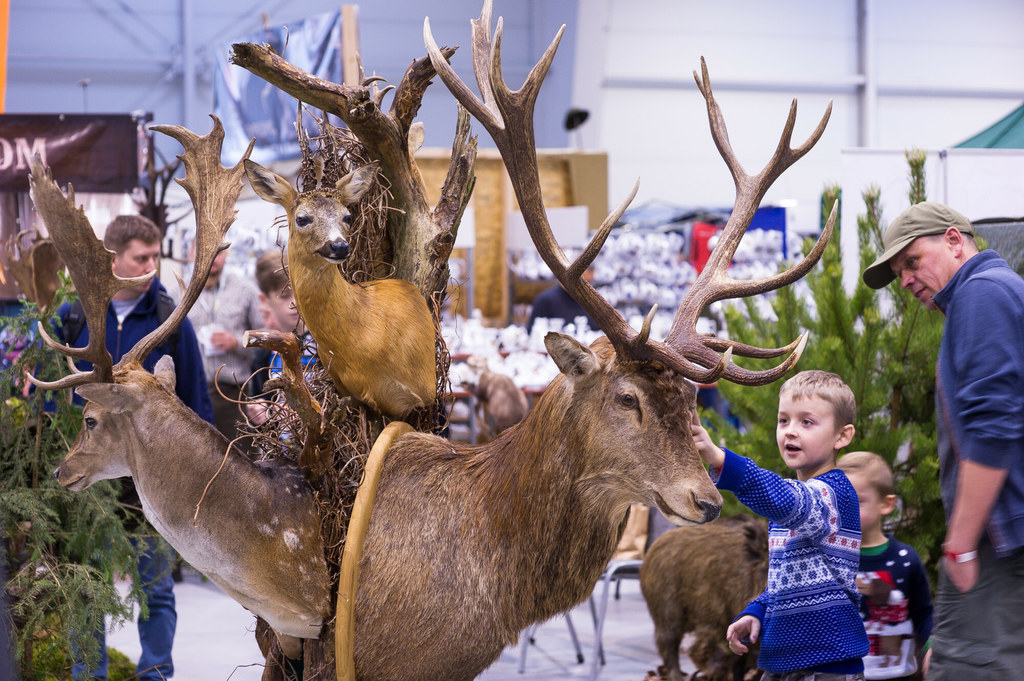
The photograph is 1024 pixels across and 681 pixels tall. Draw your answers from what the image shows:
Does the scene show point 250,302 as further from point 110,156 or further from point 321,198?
point 321,198

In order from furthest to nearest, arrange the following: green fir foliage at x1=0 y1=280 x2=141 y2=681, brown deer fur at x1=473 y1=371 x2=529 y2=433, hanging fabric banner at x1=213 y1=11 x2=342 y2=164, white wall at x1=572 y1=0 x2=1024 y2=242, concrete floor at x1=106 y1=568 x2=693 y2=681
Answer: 1. white wall at x1=572 y1=0 x2=1024 y2=242
2. hanging fabric banner at x1=213 y1=11 x2=342 y2=164
3. brown deer fur at x1=473 y1=371 x2=529 y2=433
4. concrete floor at x1=106 y1=568 x2=693 y2=681
5. green fir foliage at x1=0 y1=280 x2=141 y2=681

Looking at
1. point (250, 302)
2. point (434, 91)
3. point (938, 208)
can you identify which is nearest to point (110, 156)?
point (250, 302)

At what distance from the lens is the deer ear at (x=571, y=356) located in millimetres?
1912

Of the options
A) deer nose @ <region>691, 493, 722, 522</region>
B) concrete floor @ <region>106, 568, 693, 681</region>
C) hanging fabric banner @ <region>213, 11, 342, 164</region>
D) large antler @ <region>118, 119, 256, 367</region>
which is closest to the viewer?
deer nose @ <region>691, 493, 722, 522</region>

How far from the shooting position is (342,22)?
7227mm

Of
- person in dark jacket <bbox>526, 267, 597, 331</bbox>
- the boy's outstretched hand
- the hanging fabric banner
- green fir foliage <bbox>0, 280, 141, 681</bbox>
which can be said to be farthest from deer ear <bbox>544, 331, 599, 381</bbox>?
the hanging fabric banner

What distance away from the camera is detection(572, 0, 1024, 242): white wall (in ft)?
45.2

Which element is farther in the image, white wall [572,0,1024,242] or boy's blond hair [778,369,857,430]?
white wall [572,0,1024,242]

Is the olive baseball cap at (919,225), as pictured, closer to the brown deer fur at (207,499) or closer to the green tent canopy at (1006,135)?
the brown deer fur at (207,499)

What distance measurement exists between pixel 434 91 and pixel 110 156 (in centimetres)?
927

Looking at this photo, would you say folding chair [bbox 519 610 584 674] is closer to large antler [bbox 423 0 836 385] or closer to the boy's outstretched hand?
the boy's outstretched hand

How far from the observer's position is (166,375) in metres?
2.18

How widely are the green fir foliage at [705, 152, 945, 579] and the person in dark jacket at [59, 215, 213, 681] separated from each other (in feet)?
6.72

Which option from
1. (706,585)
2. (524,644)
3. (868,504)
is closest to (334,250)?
(868,504)
